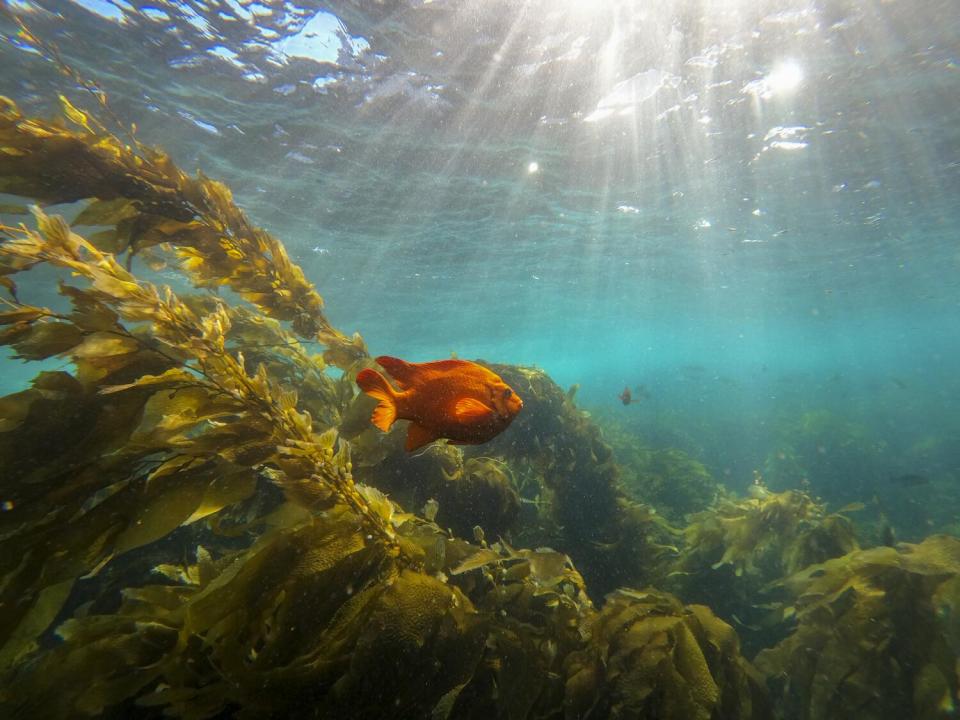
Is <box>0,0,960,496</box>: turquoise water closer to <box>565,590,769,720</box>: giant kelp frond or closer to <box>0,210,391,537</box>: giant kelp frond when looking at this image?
<box>0,210,391,537</box>: giant kelp frond

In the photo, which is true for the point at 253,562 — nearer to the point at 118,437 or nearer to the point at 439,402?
the point at 118,437

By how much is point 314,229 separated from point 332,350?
1442cm

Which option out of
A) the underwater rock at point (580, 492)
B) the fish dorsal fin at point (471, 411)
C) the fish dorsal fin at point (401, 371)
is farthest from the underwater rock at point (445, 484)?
the fish dorsal fin at point (471, 411)

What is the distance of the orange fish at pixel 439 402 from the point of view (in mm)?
1593

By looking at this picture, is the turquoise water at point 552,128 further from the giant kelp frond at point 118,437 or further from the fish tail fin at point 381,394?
the fish tail fin at point 381,394

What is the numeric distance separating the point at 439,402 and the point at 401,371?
240mm

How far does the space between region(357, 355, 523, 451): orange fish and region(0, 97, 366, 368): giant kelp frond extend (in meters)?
1.99

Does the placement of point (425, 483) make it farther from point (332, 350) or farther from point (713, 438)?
point (713, 438)

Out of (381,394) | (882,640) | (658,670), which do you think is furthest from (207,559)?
(882,640)

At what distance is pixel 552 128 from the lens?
11.5 metres

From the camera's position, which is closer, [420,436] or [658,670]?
[420,436]

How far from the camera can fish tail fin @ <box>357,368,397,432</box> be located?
5.15 ft

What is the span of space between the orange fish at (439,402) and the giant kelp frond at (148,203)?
78.3 inches

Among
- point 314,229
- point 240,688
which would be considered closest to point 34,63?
point 314,229
